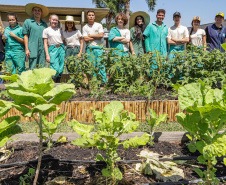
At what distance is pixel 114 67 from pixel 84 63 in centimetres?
60

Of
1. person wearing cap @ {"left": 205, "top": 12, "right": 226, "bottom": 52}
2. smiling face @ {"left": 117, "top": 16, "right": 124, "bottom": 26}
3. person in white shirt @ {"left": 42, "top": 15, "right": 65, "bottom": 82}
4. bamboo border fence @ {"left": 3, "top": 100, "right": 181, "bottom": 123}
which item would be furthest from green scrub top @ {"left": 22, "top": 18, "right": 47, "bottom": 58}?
person wearing cap @ {"left": 205, "top": 12, "right": 226, "bottom": 52}

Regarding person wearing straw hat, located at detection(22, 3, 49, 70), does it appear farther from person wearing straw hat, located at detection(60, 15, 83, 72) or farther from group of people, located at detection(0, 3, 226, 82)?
person wearing straw hat, located at detection(60, 15, 83, 72)

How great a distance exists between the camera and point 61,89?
3.83ft

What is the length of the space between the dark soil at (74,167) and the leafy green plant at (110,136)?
0.55 feet

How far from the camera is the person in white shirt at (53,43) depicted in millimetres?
4961

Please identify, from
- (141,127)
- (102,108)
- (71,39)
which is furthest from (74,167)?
(71,39)

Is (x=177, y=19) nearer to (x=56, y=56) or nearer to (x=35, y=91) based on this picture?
(x=56, y=56)

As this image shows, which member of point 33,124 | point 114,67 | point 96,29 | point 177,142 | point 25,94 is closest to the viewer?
point 25,94

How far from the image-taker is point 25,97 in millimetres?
1146

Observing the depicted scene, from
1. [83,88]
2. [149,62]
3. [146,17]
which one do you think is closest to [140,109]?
[149,62]

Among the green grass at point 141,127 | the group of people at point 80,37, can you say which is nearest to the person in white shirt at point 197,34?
the group of people at point 80,37

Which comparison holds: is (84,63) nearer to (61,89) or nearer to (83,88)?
(83,88)

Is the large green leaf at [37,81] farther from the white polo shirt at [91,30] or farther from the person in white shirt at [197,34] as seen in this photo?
the person in white shirt at [197,34]

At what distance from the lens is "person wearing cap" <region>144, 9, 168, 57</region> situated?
5.21 metres
